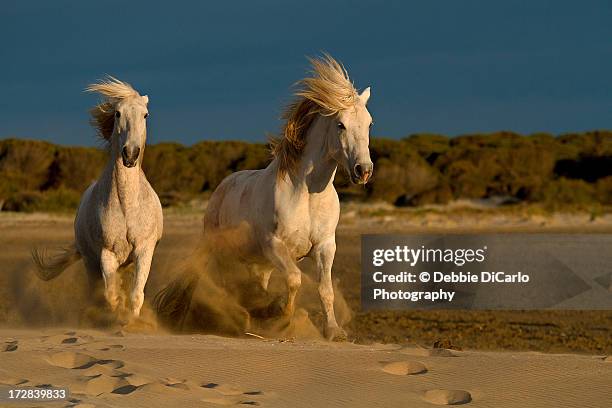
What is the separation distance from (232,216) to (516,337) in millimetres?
3683

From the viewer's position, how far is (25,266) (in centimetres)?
1176

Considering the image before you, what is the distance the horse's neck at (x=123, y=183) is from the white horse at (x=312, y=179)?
0.98 m

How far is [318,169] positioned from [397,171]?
33572 mm

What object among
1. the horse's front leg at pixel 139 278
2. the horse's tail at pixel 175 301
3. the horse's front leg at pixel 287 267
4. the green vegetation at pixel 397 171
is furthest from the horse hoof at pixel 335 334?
the green vegetation at pixel 397 171

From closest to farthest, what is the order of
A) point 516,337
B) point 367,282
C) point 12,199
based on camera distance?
point 516,337 → point 367,282 → point 12,199

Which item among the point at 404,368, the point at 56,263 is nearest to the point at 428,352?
the point at 404,368

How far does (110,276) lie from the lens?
343 inches

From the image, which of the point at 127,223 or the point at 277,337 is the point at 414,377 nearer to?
the point at 277,337

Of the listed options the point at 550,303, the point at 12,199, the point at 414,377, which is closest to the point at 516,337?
the point at 550,303

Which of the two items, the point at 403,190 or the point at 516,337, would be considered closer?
the point at 516,337

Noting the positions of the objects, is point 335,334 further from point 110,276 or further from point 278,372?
point 278,372

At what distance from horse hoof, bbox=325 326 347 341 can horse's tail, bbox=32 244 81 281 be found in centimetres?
258

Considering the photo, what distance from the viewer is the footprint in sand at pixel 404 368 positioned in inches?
252

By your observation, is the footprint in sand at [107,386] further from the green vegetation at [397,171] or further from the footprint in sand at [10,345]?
the green vegetation at [397,171]
